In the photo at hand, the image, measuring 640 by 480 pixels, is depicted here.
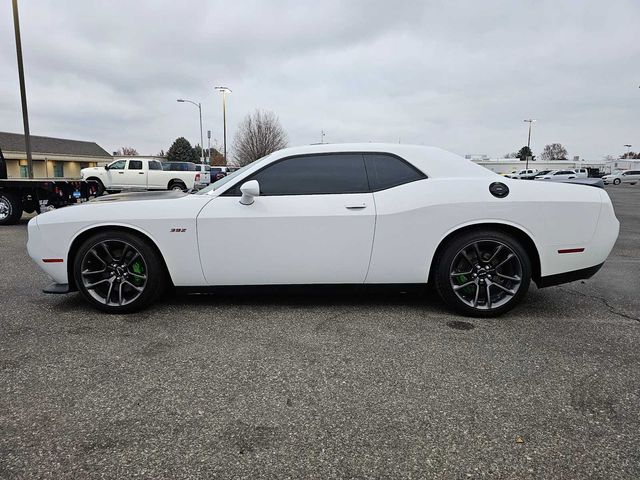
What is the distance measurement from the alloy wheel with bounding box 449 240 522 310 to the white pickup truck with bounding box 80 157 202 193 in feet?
60.2

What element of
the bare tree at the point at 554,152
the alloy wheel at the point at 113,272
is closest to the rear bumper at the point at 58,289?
the alloy wheel at the point at 113,272

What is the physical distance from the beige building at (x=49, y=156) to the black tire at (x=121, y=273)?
147 ft

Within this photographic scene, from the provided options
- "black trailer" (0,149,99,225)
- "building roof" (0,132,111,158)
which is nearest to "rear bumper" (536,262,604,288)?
"black trailer" (0,149,99,225)

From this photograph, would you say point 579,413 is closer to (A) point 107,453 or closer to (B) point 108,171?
(A) point 107,453

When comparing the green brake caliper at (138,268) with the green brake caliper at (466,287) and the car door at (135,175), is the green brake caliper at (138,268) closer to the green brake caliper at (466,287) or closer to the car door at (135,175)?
the green brake caliper at (466,287)

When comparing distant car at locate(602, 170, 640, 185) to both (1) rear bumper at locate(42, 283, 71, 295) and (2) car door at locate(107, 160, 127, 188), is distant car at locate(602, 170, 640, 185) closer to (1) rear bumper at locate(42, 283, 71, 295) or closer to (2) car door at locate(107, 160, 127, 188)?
(2) car door at locate(107, 160, 127, 188)

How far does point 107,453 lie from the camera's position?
186 centimetres

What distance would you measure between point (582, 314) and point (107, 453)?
3.72 meters

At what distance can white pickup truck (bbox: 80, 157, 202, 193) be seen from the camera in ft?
64.2

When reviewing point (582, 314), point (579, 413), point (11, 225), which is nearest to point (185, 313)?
point (579, 413)

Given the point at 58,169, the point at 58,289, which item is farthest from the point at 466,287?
the point at 58,169

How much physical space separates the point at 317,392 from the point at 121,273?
218cm

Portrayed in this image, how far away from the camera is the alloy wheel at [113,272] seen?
11.8 ft

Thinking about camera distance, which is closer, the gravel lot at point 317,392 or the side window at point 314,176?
the gravel lot at point 317,392
